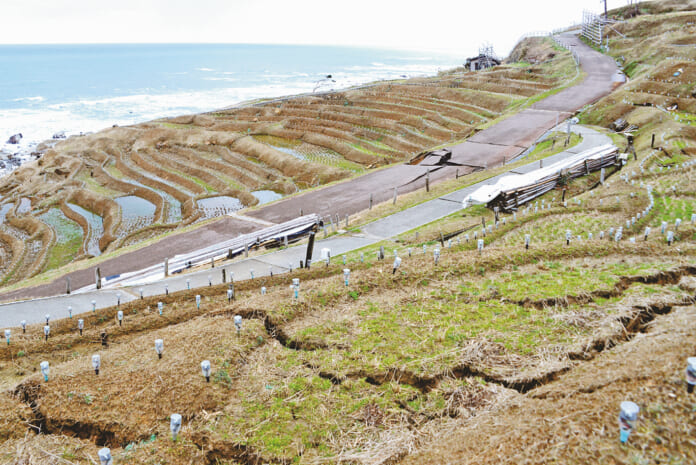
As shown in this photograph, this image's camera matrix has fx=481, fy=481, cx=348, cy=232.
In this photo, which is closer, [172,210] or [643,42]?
[172,210]

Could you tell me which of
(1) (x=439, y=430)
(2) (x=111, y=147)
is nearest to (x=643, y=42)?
(2) (x=111, y=147)

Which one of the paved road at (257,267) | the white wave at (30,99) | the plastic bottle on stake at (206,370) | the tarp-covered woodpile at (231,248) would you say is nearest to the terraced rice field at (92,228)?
the tarp-covered woodpile at (231,248)

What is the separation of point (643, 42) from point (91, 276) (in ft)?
251

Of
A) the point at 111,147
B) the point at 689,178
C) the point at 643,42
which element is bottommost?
the point at 689,178

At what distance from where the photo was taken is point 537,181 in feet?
96.6

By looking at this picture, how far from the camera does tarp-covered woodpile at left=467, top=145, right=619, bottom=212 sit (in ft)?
91.7

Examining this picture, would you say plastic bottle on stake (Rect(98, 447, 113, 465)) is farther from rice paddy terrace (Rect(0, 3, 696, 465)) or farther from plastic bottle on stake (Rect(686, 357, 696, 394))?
plastic bottle on stake (Rect(686, 357, 696, 394))

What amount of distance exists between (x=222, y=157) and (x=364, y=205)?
27492 millimetres

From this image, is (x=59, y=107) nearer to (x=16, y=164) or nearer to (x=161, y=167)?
(x=16, y=164)

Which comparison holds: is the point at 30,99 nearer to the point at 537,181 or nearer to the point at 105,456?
the point at 537,181

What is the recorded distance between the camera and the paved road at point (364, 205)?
2423cm

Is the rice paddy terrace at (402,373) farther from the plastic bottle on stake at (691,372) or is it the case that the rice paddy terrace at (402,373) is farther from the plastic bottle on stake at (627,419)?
the plastic bottle on stake at (691,372)

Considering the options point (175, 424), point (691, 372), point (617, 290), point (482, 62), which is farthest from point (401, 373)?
point (482, 62)

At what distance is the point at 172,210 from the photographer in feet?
146
